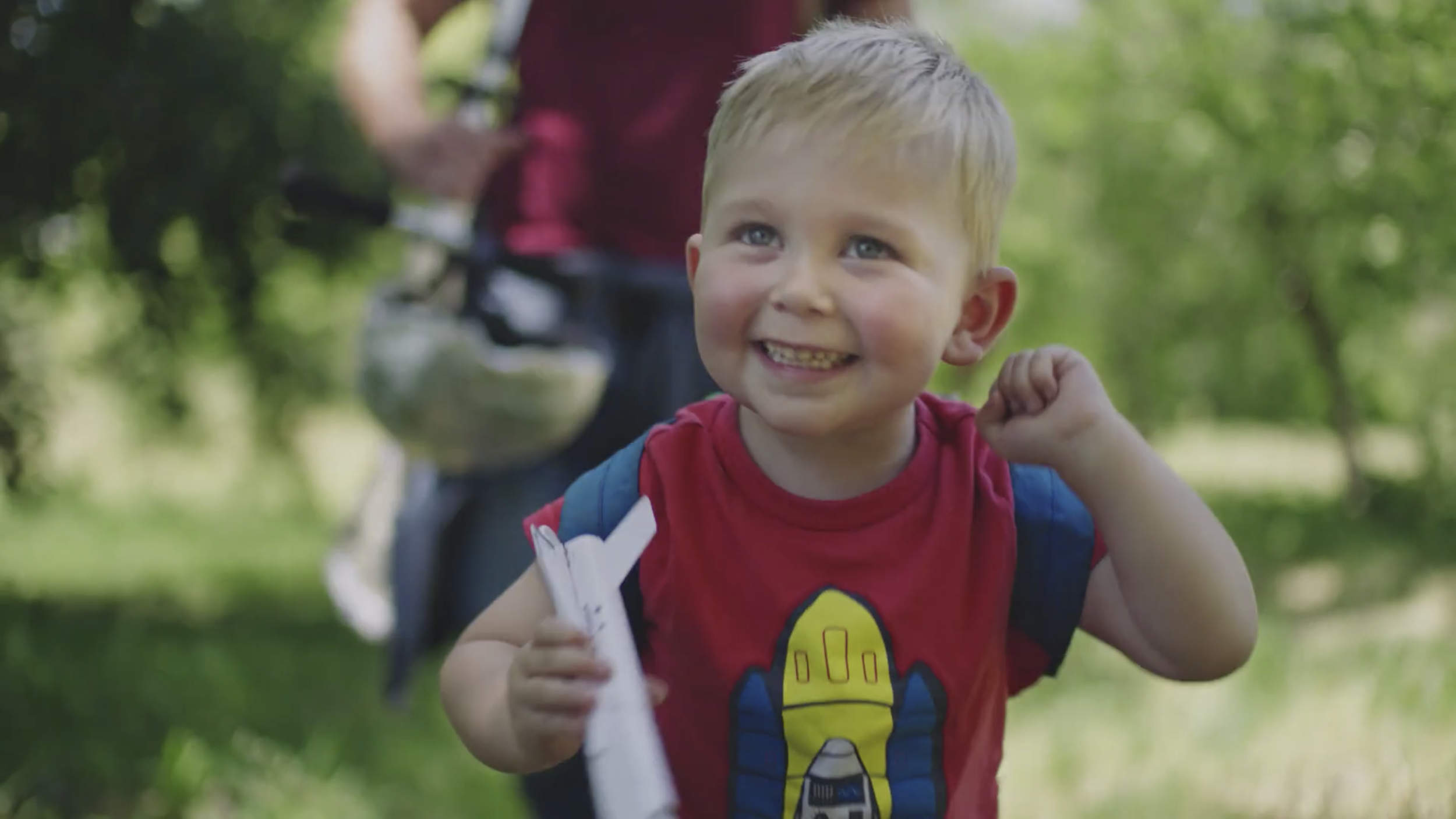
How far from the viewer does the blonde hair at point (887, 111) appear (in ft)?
4.26

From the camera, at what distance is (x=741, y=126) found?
52.9 inches

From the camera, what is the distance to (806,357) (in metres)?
1.30

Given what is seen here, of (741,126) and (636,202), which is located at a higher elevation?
(636,202)

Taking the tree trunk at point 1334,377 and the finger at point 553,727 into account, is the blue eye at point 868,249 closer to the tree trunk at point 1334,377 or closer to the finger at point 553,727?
the finger at point 553,727

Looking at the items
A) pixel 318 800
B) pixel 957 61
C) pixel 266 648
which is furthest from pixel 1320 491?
pixel 957 61

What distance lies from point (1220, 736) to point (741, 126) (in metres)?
2.62

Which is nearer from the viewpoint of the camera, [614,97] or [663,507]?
[663,507]

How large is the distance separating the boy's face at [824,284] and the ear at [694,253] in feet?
0.15

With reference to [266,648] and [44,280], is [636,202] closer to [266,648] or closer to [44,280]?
[44,280]

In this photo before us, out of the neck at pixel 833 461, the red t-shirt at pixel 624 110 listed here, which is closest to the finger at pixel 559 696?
the neck at pixel 833 461

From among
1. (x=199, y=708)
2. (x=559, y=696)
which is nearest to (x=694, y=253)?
(x=559, y=696)

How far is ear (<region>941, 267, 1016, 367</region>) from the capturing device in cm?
142

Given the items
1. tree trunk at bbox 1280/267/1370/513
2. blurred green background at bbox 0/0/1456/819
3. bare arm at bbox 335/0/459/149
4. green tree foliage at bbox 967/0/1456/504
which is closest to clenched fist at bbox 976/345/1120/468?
bare arm at bbox 335/0/459/149

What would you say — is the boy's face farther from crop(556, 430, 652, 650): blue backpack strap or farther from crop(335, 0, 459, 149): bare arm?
crop(335, 0, 459, 149): bare arm
